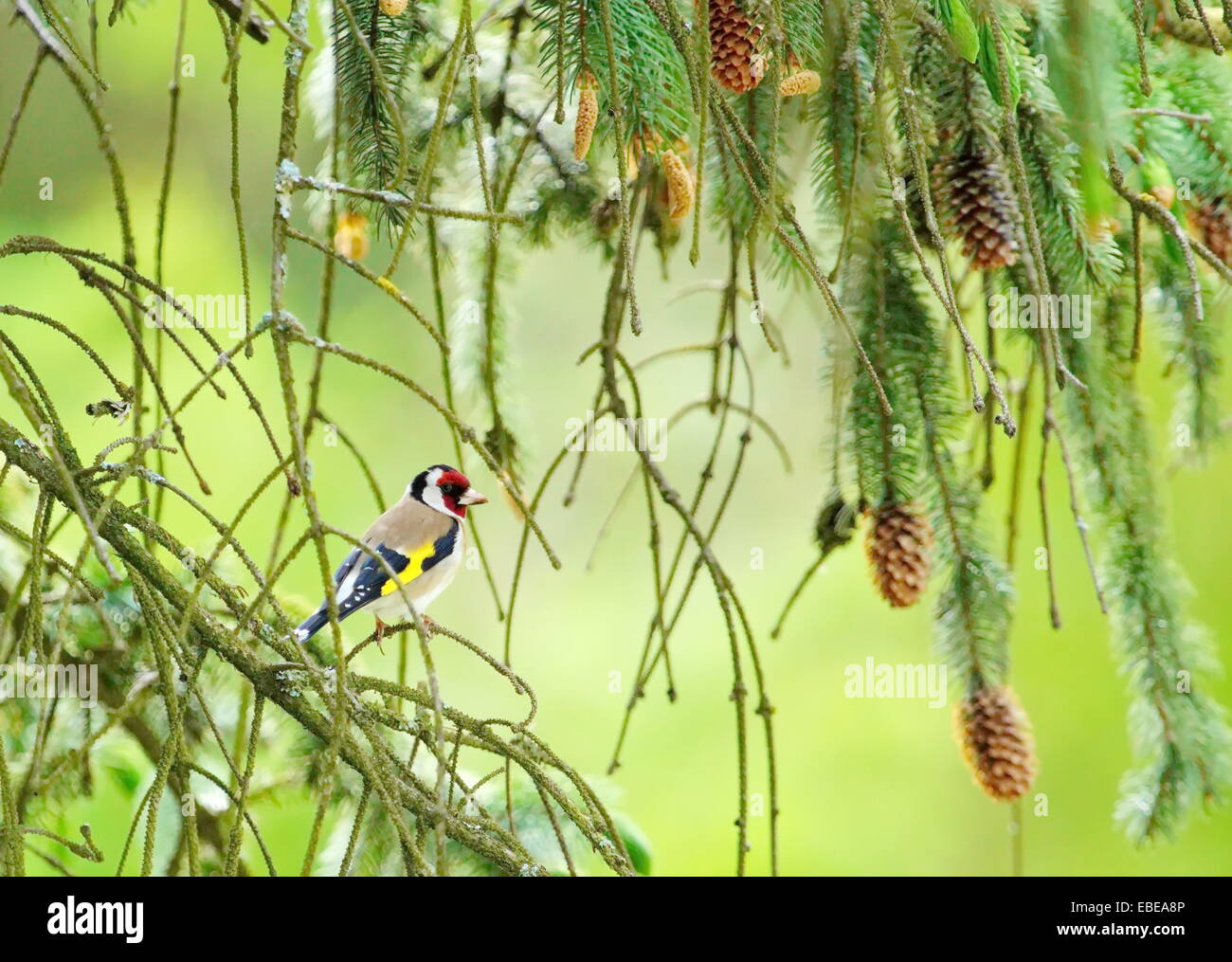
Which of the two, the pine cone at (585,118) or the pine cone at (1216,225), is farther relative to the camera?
the pine cone at (1216,225)

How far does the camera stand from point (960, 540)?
1.06 meters

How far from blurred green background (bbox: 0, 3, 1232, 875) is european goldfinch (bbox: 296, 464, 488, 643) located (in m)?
1.01

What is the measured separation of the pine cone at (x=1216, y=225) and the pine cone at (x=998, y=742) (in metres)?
0.44

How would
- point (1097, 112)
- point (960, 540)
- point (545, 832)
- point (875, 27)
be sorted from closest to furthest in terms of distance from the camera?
point (1097, 112) → point (875, 27) → point (960, 540) → point (545, 832)

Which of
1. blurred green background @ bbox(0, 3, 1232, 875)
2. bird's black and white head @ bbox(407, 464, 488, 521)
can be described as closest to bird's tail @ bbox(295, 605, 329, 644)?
bird's black and white head @ bbox(407, 464, 488, 521)

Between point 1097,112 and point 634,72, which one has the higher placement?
point 634,72

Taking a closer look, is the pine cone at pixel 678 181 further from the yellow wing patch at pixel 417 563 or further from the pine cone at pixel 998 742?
the yellow wing patch at pixel 417 563

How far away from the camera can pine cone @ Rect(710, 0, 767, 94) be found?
31.4 inches

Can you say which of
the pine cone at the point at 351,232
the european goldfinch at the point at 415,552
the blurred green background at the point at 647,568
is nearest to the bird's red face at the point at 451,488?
the european goldfinch at the point at 415,552

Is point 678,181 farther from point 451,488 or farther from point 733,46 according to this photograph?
point 451,488

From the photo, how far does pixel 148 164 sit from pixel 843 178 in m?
2.04

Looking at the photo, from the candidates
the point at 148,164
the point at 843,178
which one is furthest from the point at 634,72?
the point at 148,164

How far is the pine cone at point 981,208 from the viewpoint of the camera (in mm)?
929

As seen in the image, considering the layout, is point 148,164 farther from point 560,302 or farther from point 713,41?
point 713,41
